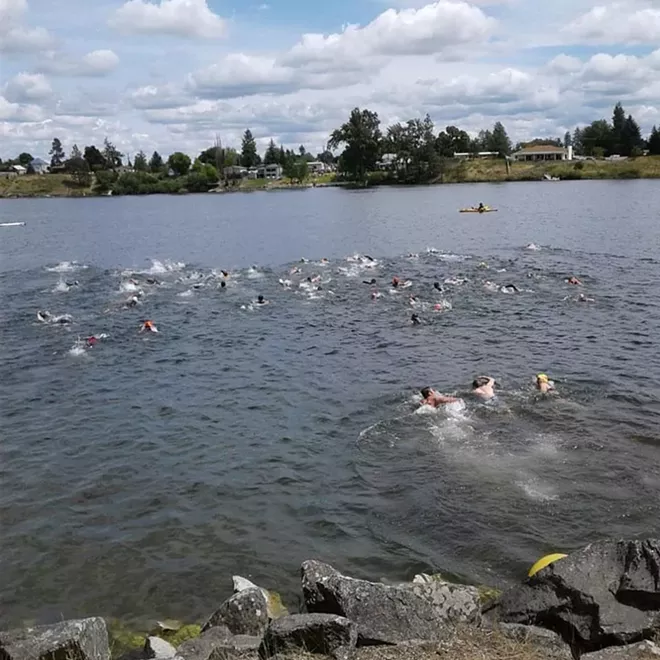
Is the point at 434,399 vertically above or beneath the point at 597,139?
beneath

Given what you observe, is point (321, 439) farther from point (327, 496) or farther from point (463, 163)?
point (463, 163)

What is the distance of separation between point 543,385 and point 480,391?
5.75 feet

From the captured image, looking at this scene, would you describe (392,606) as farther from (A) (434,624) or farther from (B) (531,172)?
(B) (531,172)

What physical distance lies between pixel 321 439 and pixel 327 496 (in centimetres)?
281

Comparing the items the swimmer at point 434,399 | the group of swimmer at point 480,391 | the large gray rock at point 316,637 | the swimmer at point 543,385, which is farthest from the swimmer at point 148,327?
the large gray rock at point 316,637

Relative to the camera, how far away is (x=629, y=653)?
7.00m

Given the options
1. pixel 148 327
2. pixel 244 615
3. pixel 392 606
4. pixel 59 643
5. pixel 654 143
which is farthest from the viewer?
pixel 654 143

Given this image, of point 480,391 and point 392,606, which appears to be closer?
point 392,606

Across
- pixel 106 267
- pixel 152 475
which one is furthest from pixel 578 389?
pixel 106 267

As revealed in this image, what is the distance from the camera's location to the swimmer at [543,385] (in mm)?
19109

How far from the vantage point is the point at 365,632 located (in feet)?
24.6

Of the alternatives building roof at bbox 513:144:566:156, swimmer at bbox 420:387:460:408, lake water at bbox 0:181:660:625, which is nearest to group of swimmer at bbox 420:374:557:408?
swimmer at bbox 420:387:460:408

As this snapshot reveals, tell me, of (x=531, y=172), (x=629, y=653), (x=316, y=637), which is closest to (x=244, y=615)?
(x=316, y=637)

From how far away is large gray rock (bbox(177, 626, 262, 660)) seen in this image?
7344 mm
